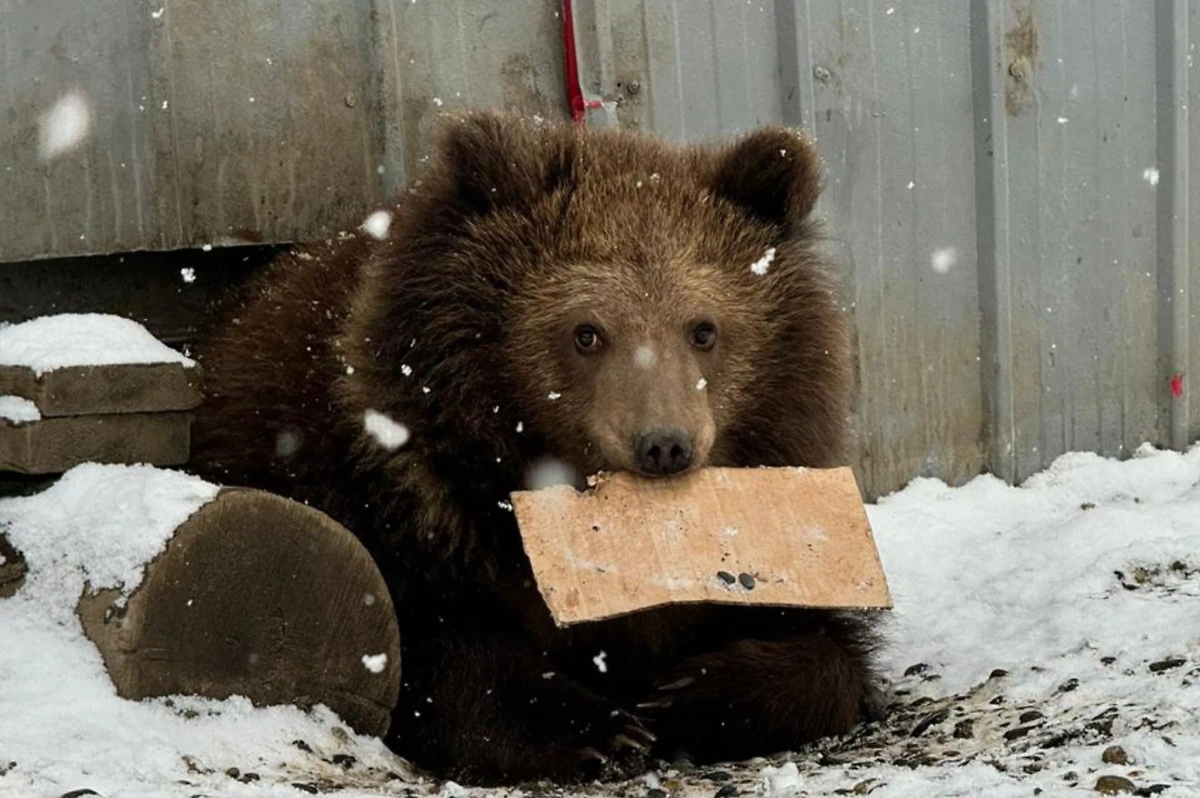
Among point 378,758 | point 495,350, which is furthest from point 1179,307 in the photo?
point 378,758

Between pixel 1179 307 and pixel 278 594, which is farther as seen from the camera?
pixel 1179 307

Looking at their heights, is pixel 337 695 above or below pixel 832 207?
below

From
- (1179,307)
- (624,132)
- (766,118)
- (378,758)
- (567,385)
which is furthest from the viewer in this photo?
(1179,307)

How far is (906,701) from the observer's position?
18.2ft

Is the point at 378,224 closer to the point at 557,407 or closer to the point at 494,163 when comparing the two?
the point at 494,163

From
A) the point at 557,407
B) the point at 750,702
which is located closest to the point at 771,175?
the point at 557,407

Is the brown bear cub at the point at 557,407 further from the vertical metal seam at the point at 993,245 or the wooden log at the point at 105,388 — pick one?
the vertical metal seam at the point at 993,245

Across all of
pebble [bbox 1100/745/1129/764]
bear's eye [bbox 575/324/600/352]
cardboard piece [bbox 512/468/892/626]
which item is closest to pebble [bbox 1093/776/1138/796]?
pebble [bbox 1100/745/1129/764]

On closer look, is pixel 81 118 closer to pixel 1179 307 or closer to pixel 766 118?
pixel 766 118

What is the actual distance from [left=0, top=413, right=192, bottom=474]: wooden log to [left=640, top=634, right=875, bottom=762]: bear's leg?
1535 mm

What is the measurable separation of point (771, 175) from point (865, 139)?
72.9 inches

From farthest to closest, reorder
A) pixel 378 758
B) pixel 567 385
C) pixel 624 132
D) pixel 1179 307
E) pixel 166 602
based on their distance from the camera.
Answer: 1. pixel 1179 307
2. pixel 624 132
3. pixel 567 385
4. pixel 378 758
5. pixel 166 602

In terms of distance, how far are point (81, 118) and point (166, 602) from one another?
236 centimetres

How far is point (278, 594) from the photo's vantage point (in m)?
4.58
